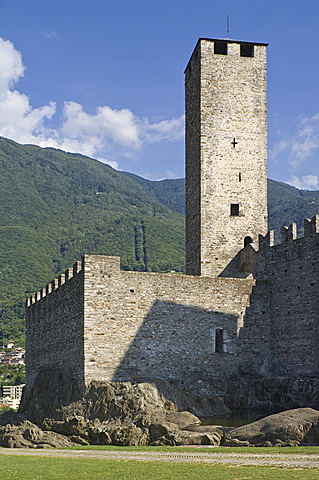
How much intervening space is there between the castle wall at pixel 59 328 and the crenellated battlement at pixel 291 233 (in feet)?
30.3

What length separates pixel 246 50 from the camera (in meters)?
37.2

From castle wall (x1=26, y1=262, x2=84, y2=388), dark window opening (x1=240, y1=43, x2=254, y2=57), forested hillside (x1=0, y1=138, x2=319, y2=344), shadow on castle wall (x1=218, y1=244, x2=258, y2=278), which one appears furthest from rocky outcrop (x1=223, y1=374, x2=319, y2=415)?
forested hillside (x1=0, y1=138, x2=319, y2=344)

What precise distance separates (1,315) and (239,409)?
296ft

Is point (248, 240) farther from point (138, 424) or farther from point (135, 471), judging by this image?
point (135, 471)

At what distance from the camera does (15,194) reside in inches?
6152

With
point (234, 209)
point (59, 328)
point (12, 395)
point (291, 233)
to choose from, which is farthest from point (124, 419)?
point (12, 395)

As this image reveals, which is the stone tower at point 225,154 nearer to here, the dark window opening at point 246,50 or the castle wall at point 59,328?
the dark window opening at point 246,50

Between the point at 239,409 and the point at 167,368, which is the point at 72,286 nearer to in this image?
the point at 167,368

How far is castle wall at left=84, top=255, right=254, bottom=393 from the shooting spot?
28.1 metres

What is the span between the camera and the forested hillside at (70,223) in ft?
370

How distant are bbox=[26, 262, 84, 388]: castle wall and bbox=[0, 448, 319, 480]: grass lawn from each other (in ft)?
36.1

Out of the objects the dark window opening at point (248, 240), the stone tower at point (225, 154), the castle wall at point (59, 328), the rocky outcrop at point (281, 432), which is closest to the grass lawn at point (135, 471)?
the rocky outcrop at point (281, 432)

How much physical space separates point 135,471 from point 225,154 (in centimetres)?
2299

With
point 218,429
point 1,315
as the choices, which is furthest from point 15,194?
point 218,429
